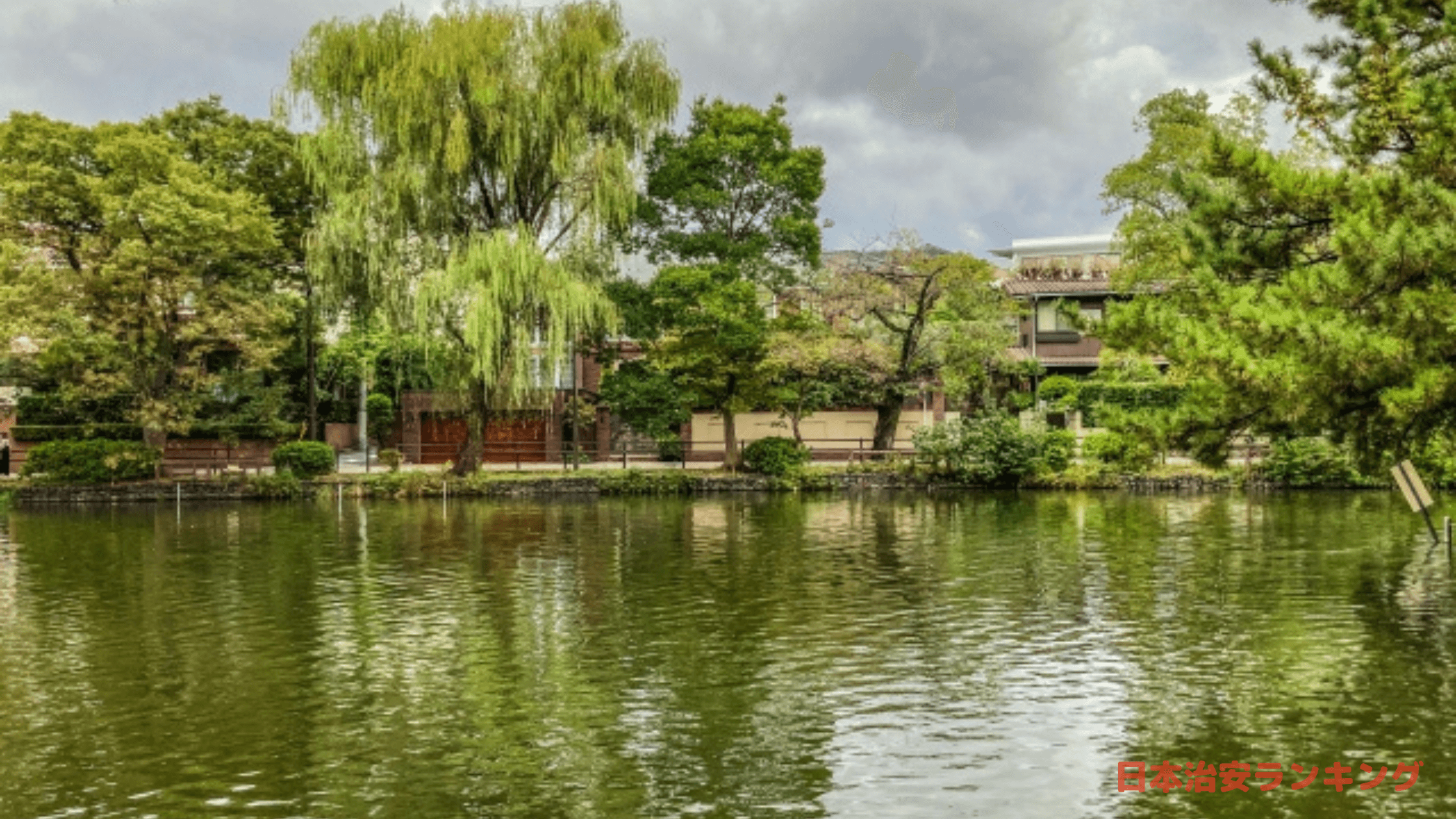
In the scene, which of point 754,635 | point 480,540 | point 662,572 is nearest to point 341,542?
point 480,540

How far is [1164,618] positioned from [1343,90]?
785cm

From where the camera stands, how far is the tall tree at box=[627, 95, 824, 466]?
149 ft

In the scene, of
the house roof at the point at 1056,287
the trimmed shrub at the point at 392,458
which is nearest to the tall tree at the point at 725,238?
the trimmed shrub at the point at 392,458

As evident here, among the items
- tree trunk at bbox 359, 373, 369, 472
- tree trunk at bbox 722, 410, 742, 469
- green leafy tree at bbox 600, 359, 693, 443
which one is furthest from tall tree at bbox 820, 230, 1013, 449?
tree trunk at bbox 359, 373, 369, 472

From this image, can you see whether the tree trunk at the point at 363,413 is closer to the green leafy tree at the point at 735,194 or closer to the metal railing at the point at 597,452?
the metal railing at the point at 597,452

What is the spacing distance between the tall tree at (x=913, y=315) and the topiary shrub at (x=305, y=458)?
1818cm

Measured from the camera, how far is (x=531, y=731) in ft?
44.7

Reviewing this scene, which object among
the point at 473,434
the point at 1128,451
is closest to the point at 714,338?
the point at 473,434

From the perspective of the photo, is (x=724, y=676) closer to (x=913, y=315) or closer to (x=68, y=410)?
(x=913, y=315)

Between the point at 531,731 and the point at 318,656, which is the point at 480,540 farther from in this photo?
the point at 531,731

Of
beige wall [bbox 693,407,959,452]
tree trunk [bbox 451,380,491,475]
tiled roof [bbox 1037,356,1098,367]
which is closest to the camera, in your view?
tree trunk [bbox 451,380,491,475]

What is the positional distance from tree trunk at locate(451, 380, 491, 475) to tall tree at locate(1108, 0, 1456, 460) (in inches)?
1172

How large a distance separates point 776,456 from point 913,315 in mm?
7522

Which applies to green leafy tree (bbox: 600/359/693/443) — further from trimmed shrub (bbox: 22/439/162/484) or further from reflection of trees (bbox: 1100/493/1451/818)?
reflection of trees (bbox: 1100/493/1451/818)
